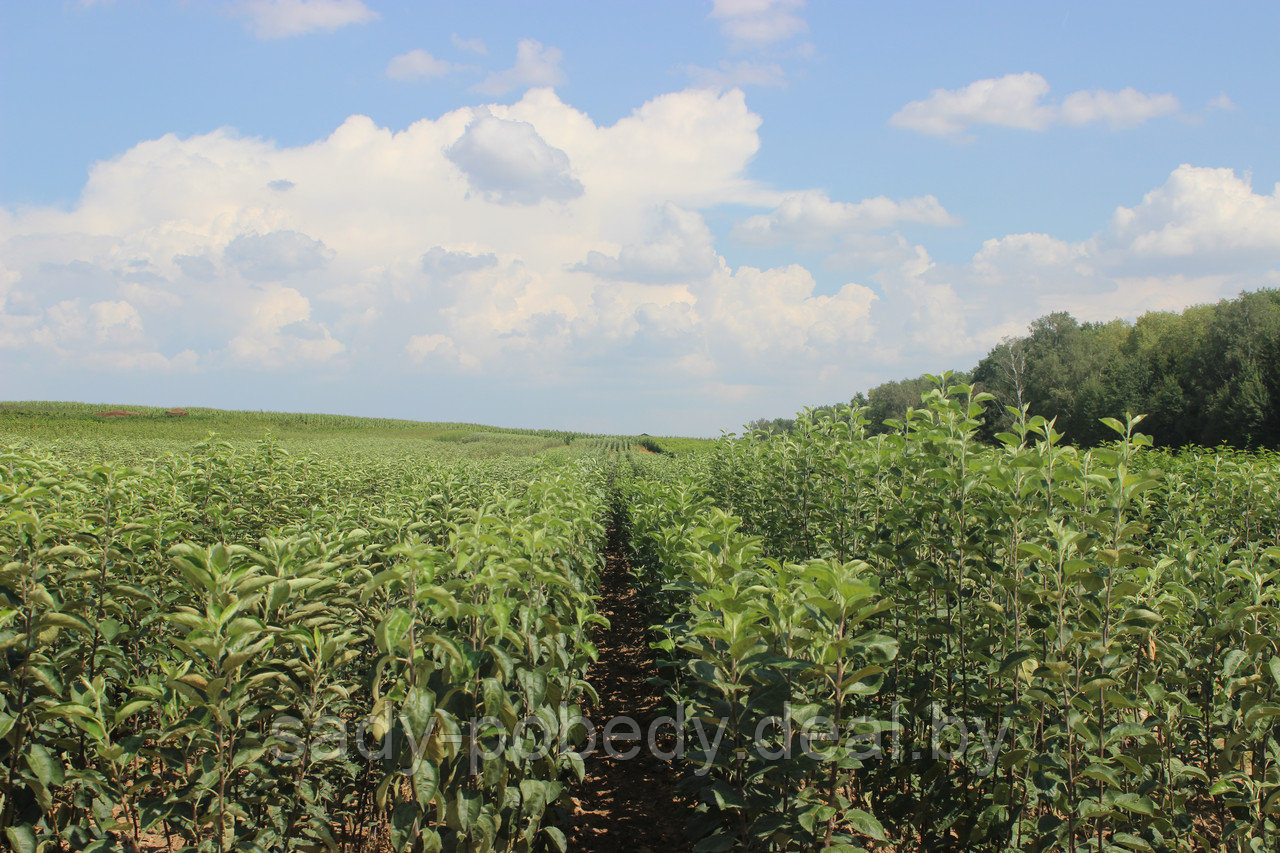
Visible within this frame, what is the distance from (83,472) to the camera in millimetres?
5910

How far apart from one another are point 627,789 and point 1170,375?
51.5 meters

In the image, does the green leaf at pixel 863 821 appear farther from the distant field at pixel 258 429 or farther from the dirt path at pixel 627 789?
the distant field at pixel 258 429

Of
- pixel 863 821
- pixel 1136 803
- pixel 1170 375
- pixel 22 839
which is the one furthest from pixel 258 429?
pixel 1170 375

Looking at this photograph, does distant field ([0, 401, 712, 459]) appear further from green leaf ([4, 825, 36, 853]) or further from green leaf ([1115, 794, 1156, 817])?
green leaf ([1115, 794, 1156, 817])

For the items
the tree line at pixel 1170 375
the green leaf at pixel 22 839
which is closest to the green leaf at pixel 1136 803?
the green leaf at pixel 22 839

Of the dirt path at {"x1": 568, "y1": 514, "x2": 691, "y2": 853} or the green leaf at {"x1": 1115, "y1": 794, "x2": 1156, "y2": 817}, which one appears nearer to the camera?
the green leaf at {"x1": 1115, "y1": 794, "x2": 1156, "y2": 817}

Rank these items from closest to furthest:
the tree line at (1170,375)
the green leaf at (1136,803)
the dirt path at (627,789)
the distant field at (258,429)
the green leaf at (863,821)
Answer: the green leaf at (863,821)
the green leaf at (1136,803)
the dirt path at (627,789)
the tree line at (1170,375)
the distant field at (258,429)

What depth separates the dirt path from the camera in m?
4.70

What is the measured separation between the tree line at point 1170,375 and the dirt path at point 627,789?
770 inches

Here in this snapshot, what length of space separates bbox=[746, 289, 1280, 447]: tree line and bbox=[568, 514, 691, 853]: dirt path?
19.6 meters

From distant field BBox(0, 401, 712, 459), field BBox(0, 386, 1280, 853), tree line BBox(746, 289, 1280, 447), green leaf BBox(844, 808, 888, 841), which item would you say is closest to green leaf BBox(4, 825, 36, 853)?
field BBox(0, 386, 1280, 853)

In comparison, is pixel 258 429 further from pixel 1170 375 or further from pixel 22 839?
pixel 1170 375

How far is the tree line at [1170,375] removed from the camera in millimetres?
35156

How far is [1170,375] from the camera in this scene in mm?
43094
